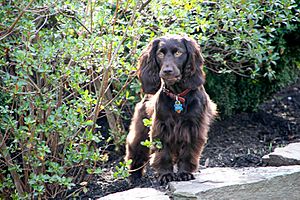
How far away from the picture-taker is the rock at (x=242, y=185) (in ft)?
15.2

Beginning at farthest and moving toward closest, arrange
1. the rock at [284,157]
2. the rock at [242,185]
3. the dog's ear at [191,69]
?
the rock at [284,157] → the dog's ear at [191,69] → the rock at [242,185]

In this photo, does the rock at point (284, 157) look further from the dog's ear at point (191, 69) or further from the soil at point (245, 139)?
the dog's ear at point (191, 69)

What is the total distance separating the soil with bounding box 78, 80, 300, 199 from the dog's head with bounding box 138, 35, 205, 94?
0.85 meters

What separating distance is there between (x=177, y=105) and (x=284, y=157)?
1314mm

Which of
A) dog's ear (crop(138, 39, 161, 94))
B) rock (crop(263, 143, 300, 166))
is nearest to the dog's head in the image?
dog's ear (crop(138, 39, 161, 94))

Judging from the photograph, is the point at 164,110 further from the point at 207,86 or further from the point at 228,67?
the point at 207,86

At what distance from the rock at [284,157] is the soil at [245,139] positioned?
0.25 metres

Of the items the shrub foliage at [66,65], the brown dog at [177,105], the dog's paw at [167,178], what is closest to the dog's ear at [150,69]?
the brown dog at [177,105]

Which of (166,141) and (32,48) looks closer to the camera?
(32,48)

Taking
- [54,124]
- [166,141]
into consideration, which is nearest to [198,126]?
[166,141]

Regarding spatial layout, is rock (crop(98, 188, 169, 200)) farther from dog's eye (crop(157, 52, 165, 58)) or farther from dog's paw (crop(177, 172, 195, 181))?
dog's eye (crop(157, 52, 165, 58))

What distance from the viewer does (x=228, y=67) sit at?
21.2 feet

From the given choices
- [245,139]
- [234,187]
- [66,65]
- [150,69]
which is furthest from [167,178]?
[245,139]

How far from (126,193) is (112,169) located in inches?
55.3
